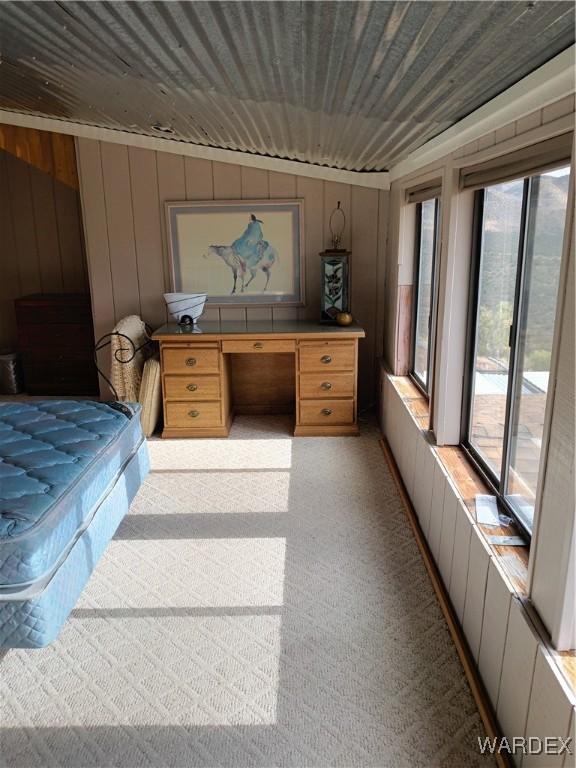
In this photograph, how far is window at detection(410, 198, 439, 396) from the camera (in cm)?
355

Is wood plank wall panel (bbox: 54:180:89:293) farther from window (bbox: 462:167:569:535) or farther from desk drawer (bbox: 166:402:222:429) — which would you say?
window (bbox: 462:167:569:535)

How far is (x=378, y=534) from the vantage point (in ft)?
9.65

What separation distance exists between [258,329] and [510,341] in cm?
248

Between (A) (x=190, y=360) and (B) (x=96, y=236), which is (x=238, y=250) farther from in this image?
(B) (x=96, y=236)

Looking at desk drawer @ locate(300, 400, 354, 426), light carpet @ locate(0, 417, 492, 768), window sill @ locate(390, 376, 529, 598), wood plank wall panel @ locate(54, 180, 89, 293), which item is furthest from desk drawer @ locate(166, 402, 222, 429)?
wood plank wall panel @ locate(54, 180, 89, 293)

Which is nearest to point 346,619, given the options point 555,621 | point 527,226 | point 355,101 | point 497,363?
point 555,621

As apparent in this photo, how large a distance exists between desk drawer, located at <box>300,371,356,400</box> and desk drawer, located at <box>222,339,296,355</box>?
0.24m

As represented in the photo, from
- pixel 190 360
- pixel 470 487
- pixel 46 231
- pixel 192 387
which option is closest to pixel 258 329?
pixel 190 360

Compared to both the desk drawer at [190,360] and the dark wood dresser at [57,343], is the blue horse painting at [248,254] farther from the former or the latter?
the dark wood dresser at [57,343]

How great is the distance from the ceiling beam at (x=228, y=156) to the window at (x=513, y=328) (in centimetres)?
212

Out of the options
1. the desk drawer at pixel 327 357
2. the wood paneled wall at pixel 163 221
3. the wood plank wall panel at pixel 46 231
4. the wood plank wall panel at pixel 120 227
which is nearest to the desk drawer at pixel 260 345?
the desk drawer at pixel 327 357

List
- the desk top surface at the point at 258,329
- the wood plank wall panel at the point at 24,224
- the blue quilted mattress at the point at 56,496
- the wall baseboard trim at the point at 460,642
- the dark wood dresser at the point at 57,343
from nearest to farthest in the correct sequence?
the wall baseboard trim at the point at 460,642 < the blue quilted mattress at the point at 56,496 < the desk top surface at the point at 258,329 < the dark wood dresser at the point at 57,343 < the wood plank wall panel at the point at 24,224

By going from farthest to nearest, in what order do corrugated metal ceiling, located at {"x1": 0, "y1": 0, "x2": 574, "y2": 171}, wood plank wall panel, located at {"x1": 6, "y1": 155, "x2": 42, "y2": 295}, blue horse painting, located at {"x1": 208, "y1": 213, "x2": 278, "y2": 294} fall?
wood plank wall panel, located at {"x1": 6, "y1": 155, "x2": 42, "y2": 295} → blue horse painting, located at {"x1": 208, "y1": 213, "x2": 278, "y2": 294} → corrugated metal ceiling, located at {"x1": 0, "y1": 0, "x2": 574, "y2": 171}

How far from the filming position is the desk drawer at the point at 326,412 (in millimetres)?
4332
